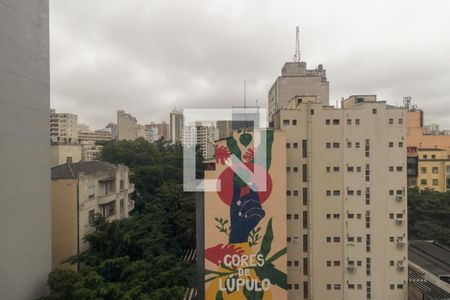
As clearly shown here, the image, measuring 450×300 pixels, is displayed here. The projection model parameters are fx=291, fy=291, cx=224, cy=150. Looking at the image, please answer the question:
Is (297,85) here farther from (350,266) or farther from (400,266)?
(400,266)

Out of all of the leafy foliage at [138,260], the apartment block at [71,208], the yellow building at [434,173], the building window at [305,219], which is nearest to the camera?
the leafy foliage at [138,260]

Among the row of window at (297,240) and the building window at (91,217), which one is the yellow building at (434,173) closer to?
the row of window at (297,240)

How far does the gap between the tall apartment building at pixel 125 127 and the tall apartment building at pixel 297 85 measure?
28885mm

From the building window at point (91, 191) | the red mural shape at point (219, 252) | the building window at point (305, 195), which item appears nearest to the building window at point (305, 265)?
the building window at point (305, 195)

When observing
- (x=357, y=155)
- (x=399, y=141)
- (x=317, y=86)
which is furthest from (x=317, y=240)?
(x=317, y=86)

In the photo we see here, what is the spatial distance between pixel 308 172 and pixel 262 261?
3562mm

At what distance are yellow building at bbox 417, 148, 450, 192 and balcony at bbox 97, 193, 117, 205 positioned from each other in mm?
22316

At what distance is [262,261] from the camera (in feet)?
32.7

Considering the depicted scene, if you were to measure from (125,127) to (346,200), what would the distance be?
3735 cm

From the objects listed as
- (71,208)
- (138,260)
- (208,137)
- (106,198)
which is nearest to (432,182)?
(208,137)

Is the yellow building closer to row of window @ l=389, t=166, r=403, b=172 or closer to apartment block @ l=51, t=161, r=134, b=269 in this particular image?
row of window @ l=389, t=166, r=403, b=172

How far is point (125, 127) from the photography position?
4247 cm

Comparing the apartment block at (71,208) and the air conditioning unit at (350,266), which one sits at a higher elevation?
the apartment block at (71,208)

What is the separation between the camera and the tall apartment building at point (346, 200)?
1065 cm
